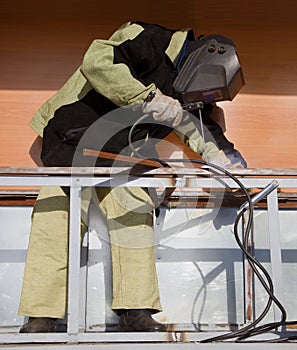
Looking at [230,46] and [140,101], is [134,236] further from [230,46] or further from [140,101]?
[230,46]

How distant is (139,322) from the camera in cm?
180

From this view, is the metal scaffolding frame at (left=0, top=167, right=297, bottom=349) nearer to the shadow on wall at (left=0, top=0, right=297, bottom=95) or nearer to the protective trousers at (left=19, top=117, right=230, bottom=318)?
the protective trousers at (left=19, top=117, right=230, bottom=318)

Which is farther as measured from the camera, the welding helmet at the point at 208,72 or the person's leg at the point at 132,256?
the welding helmet at the point at 208,72

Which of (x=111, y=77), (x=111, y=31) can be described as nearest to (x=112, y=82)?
(x=111, y=77)

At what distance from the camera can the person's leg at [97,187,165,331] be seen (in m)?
1.82

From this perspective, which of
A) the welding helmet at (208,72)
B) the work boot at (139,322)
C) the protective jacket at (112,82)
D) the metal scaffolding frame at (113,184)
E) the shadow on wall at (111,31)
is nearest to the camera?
the metal scaffolding frame at (113,184)

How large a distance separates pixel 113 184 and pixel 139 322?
342 mm

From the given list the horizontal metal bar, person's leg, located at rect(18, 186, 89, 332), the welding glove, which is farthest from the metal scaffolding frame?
the welding glove

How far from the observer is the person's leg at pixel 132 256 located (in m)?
1.82

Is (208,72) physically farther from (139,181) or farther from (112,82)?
(139,181)

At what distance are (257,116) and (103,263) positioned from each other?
0.72m

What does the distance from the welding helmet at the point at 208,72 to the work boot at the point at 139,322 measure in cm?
63

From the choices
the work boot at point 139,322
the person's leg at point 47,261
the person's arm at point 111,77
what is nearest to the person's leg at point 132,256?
the work boot at point 139,322

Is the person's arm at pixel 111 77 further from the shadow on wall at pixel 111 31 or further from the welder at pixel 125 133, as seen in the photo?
the shadow on wall at pixel 111 31
